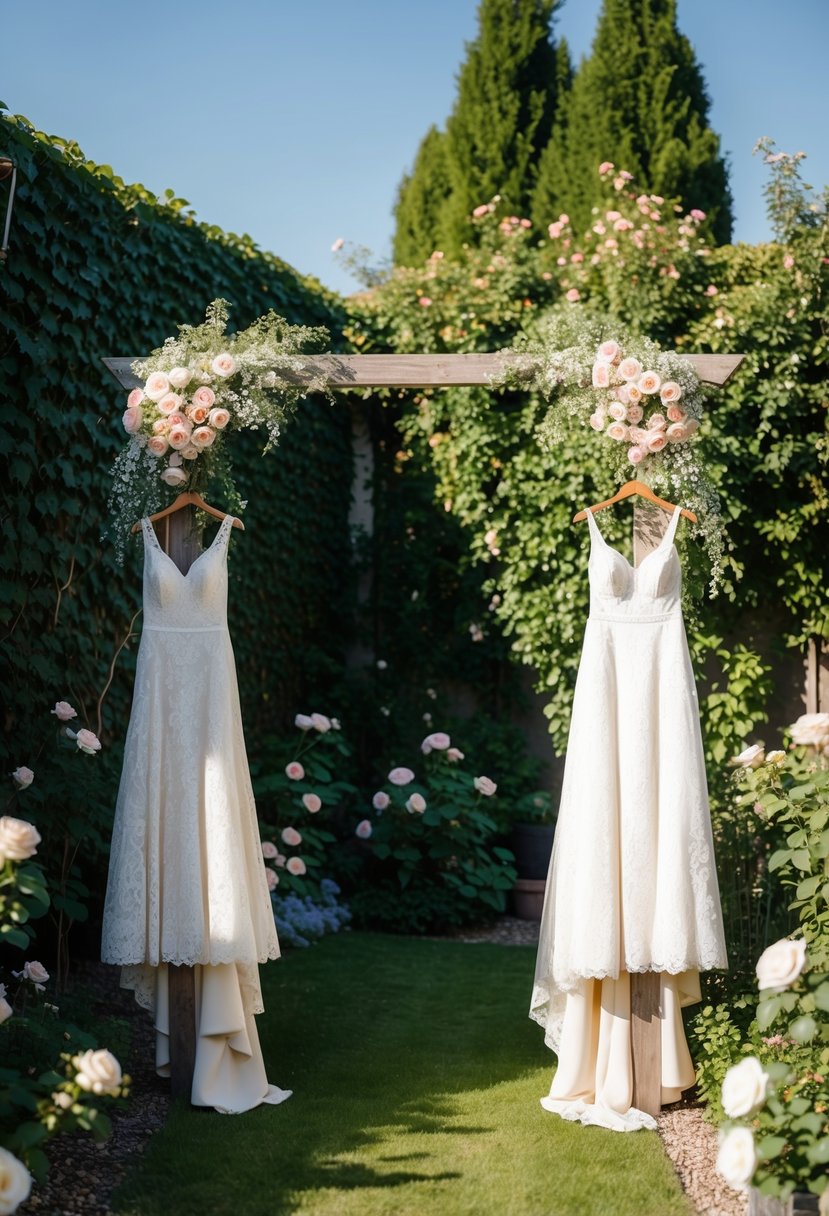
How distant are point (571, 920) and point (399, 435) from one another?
476cm

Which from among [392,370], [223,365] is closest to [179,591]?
[223,365]

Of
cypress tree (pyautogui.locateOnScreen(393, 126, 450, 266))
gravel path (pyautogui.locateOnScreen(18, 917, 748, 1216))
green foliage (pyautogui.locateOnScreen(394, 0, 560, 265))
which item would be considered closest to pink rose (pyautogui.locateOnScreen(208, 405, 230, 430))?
gravel path (pyautogui.locateOnScreen(18, 917, 748, 1216))

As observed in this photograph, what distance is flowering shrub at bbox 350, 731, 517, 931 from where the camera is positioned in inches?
242

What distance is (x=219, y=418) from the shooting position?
11.9 feet

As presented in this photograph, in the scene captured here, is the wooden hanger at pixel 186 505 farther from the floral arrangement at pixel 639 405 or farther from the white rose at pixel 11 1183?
the white rose at pixel 11 1183

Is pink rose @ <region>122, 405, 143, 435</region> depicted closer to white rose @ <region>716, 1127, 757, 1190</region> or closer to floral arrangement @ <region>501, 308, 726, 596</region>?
floral arrangement @ <region>501, 308, 726, 596</region>

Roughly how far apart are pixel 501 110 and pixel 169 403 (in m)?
7.95

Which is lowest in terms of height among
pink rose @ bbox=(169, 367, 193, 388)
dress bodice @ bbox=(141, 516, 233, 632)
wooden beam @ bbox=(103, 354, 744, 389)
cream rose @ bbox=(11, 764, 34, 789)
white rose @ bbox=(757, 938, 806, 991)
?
white rose @ bbox=(757, 938, 806, 991)

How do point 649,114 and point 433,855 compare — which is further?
point 649,114

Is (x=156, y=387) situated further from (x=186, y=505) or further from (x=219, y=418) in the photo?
(x=186, y=505)

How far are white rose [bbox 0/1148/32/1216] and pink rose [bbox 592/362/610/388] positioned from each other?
8.74 feet

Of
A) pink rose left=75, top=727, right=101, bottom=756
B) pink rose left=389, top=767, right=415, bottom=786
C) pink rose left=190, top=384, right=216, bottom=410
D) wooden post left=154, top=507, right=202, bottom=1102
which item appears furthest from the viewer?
pink rose left=389, top=767, right=415, bottom=786

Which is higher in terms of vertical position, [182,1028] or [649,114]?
[649,114]

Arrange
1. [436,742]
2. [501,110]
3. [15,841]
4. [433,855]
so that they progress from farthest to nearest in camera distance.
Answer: [501,110] < [436,742] < [433,855] < [15,841]
